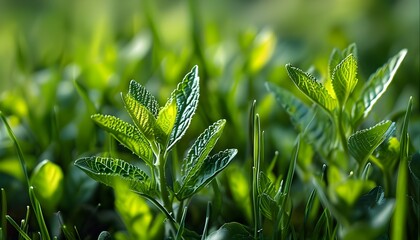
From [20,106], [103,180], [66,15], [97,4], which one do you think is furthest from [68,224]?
[97,4]

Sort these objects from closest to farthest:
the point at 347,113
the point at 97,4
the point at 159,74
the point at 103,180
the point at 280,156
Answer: the point at 103,180 → the point at 347,113 → the point at 280,156 → the point at 159,74 → the point at 97,4

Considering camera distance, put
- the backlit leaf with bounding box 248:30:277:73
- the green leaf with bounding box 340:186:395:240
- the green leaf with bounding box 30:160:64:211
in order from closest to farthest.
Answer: the green leaf with bounding box 340:186:395:240 → the green leaf with bounding box 30:160:64:211 → the backlit leaf with bounding box 248:30:277:73

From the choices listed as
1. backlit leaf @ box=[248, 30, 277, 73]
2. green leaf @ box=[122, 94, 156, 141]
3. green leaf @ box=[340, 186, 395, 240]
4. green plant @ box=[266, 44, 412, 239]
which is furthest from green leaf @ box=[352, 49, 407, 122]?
backlit leaf @ box=[248, 30, 277, 73]

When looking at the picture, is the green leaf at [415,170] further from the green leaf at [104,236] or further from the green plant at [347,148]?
the green leaf at [104,236]

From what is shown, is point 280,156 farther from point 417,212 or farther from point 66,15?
point 66,15

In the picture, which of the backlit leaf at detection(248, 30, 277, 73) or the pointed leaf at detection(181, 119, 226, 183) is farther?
the backlit leaf at detection(248, 30, 277, 73)

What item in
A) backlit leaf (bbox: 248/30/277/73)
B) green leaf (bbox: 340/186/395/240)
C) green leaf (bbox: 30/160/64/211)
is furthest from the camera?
backlit leaf (bbox: 248/30/277/73)

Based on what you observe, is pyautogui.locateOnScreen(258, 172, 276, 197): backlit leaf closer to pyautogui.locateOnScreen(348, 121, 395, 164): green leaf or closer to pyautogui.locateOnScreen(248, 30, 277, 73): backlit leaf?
pyautogui.locateOnScreen(348, 121, 395, 164): green leaf

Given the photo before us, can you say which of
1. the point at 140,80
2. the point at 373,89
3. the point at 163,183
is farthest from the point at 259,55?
the point at 163,183
